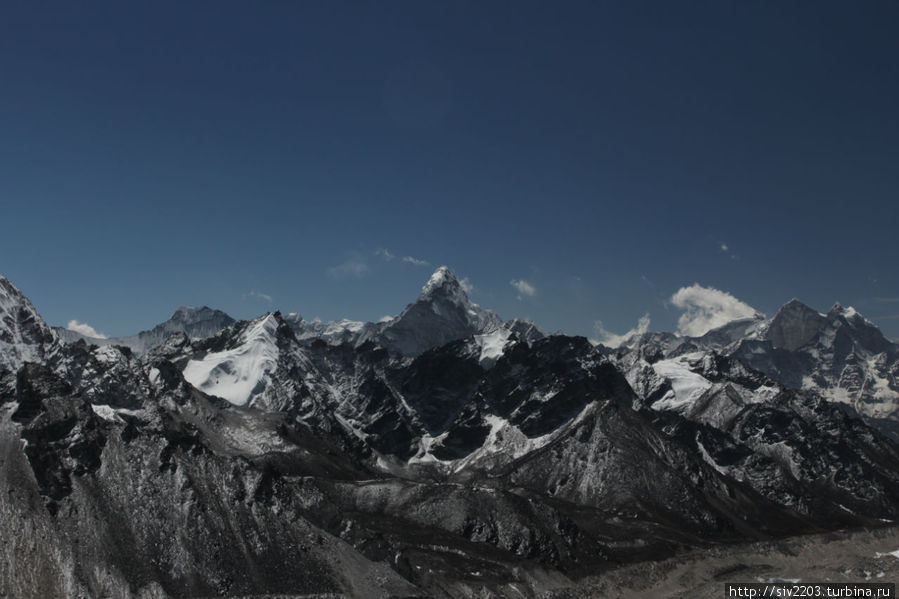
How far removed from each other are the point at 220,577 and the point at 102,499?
130 ft

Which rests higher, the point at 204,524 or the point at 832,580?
the point at 204,524

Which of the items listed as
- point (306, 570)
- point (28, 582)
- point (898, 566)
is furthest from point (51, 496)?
point (898, 566)

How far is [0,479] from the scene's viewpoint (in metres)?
182

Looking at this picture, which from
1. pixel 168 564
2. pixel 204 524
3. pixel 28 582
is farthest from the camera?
pixel 204 524

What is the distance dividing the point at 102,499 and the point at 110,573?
2656 centimetres

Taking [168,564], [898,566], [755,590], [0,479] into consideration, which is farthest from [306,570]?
[898,566]

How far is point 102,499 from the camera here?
19200 cm

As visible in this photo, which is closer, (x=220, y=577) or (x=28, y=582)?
(x=28, y=582)

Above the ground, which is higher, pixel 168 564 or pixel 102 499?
pixel 102 499

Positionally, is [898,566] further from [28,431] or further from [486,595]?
[28,431]

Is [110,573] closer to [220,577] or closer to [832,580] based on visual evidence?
[220,577]

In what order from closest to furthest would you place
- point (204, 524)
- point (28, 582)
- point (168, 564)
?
1. point (28, 582)
2. point (168, 564)
3. point (204, 524)

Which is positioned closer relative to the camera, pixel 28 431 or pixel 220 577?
→ pixel 220 577

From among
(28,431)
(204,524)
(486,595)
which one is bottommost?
(486,595)
